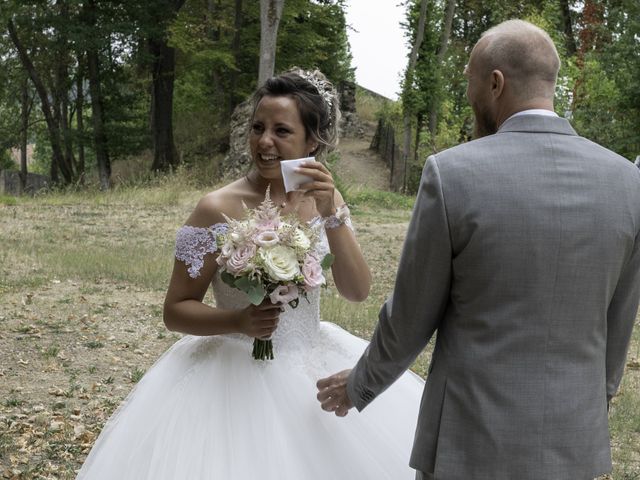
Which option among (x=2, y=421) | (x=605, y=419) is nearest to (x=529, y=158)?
(x=605, y=419)

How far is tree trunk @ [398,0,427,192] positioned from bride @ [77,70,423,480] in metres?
28.1

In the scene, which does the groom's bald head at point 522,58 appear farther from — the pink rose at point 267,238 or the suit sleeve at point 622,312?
the pink rose at point 267,238

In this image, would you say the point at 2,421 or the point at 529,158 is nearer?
the point at 529,158

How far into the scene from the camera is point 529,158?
2471 millimetres

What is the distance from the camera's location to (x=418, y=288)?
253 cm

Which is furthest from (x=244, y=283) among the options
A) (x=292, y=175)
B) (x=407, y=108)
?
(x=407, y=108)

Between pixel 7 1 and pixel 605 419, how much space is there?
3073 cm

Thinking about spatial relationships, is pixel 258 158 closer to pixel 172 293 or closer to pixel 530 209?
pixel 172 293

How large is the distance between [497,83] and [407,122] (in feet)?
103

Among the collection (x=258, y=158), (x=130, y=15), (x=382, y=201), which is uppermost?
(x=130, y=15)

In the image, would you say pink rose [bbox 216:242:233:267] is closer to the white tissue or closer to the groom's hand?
the white tissue

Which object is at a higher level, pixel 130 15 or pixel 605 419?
pixel 130 15

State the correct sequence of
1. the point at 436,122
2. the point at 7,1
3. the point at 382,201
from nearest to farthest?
the point at 382,201, the point at 7,1, the point at 436,122

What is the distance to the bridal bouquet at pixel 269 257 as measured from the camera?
10.2ft
